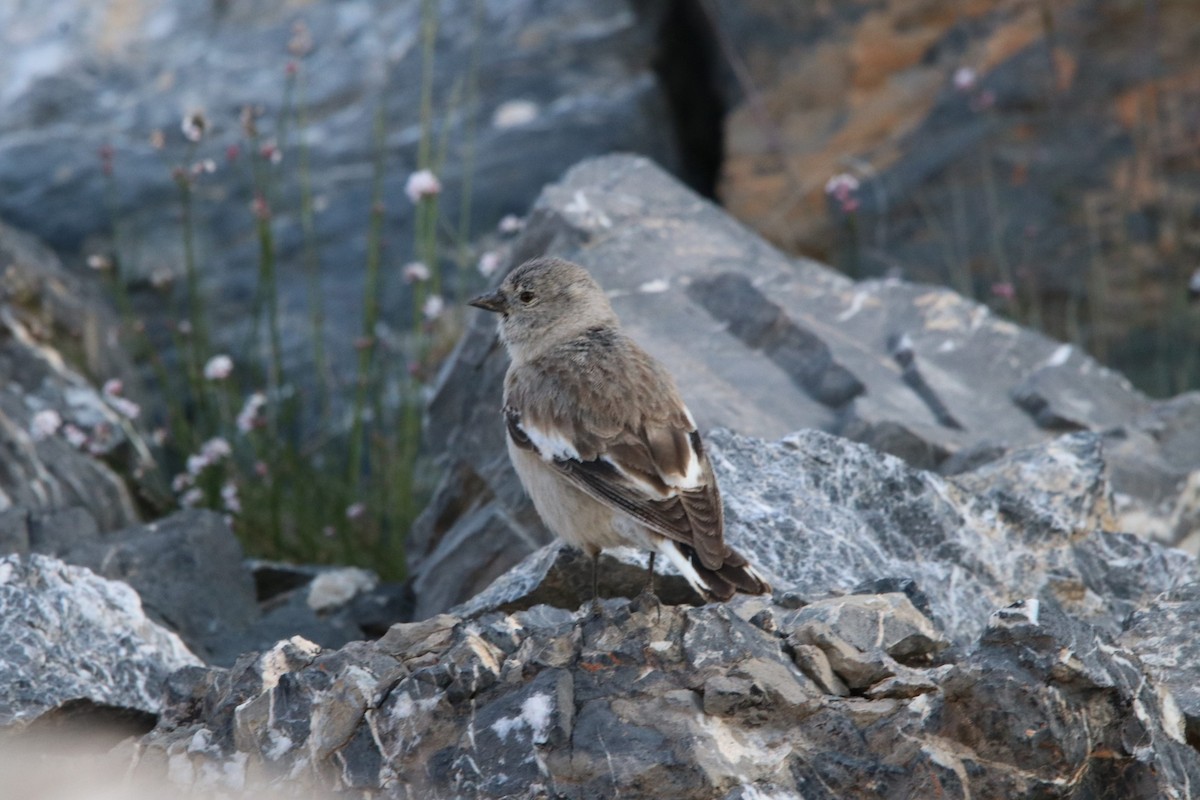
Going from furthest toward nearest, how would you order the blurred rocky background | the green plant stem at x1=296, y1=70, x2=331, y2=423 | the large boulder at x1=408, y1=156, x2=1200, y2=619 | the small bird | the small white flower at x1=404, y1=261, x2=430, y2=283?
the green plant stem at x1=296, y1=70, x2=331, y2=423
the small white flower at x1=404, y1=261, x2=430, y2=283
the large boulder at x1=408, y1=156, x2=1200, y2=619
the small bird
the blurred rocky background

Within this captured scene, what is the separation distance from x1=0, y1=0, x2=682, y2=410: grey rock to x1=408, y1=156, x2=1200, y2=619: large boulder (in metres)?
2.11

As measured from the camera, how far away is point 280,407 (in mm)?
7961

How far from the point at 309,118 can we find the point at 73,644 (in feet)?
20.0

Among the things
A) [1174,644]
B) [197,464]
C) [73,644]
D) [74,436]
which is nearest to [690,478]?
[1174,644]

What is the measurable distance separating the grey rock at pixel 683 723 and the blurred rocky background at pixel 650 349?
0.01 m

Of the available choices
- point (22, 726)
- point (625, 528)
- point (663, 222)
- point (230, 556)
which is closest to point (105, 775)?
point (22, 726)

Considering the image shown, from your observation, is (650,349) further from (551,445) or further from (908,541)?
(551,445)

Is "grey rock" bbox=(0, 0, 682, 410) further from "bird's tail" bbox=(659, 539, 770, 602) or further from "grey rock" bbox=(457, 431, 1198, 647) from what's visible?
"bird's tail" bbox=(659, 539, 770, 602)

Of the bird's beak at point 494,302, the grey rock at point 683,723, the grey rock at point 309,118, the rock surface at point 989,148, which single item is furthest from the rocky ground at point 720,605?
the rock surface at point 989,148

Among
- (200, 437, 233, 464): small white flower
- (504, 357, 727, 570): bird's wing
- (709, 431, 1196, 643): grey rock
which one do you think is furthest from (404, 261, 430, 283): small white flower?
(504, 357, 727, 570): bird's wing

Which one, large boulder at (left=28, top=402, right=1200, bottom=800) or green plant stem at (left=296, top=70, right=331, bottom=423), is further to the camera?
green plant stem at (left=296, top=70, right=331, bottom=423)

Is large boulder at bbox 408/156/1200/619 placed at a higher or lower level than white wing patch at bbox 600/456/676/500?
lower

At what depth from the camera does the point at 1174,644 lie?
157 inches

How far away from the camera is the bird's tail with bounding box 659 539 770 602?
3.91m
